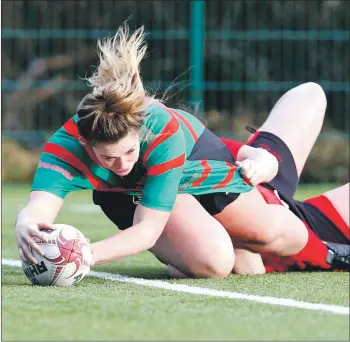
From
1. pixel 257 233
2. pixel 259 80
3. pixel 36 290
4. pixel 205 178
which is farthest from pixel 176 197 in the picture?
pixel 259 80

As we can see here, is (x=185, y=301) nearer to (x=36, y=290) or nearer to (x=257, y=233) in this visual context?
(x=36, y=290)

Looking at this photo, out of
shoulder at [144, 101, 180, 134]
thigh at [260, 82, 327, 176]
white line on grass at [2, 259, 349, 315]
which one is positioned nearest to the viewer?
white line on grass at [2, 259, 349, 315]

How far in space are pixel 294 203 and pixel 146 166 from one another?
1201mm

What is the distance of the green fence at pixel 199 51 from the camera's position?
1124 centimetres

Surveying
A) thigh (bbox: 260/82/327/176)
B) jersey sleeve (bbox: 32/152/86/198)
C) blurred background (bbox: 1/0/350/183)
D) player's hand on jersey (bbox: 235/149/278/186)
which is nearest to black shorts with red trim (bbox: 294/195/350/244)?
thigh (bbox: 260/82/327/176)

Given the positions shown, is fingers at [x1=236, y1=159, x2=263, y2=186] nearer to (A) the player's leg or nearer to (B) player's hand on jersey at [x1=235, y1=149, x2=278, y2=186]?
(B) player's hand on jersey at [x1=235, y1=149, x2=278, y2=186]

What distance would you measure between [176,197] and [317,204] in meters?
1.10

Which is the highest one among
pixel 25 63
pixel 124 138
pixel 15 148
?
pixel 124 138

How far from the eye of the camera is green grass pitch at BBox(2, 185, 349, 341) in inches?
128

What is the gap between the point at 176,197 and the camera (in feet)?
15.4

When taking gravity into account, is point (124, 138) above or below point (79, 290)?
above

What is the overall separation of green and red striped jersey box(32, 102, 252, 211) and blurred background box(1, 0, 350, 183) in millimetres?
5929

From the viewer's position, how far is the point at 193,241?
4809 mm

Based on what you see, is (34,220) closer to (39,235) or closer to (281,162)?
(39,235)
